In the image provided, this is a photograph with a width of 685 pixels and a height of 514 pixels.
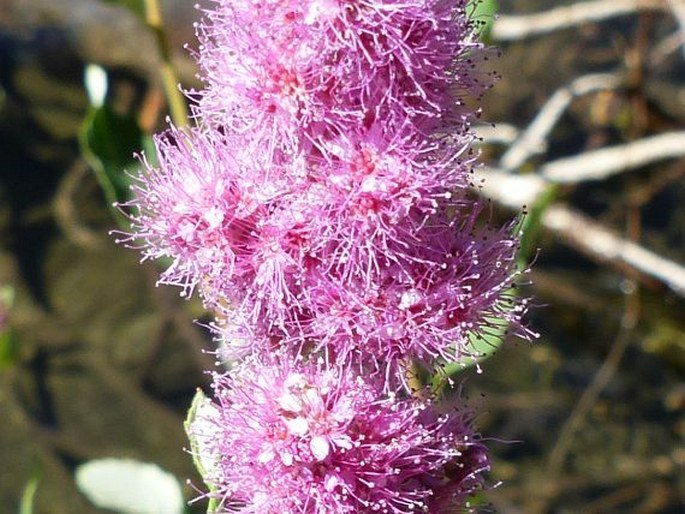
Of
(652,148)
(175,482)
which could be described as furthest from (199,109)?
(652,148)

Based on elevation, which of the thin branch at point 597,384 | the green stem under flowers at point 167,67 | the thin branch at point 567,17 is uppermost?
the thin branch at point 567,17

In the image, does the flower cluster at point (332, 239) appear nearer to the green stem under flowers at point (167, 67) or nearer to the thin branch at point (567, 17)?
the green stem under flowers at point (167, 67)

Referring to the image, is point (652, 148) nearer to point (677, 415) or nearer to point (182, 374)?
point (677, 415)

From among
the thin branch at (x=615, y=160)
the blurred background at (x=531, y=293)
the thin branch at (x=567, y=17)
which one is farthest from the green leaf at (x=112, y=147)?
the thin branch at (x=567, y=17)

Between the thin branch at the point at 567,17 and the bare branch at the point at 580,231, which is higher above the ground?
the thin branch at the point at 567,17

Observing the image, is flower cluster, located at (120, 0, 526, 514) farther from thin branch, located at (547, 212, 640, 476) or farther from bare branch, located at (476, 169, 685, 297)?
thin branch, located at (547, 212, 640, 476)

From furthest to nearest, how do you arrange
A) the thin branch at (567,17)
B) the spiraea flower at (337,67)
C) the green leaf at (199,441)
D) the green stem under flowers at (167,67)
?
the thin branch at (567,17), the green stem under flowers at (167,67), the green leaf at (199,441), the spiraea flower at (337,67)

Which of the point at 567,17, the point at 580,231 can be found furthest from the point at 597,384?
the point at 567,17
